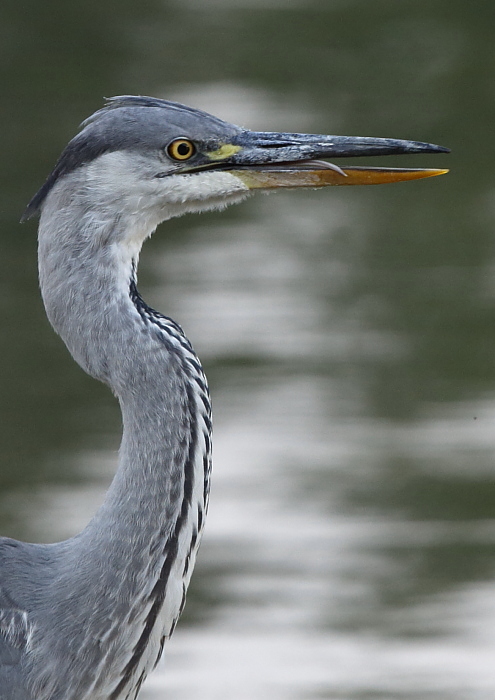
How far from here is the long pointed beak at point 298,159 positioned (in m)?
2.77

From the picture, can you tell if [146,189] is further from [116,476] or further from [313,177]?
[116,476]

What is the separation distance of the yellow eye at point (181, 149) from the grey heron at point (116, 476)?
8 cm

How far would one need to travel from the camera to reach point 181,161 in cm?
272

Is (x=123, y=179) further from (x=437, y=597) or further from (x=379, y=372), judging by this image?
(x=379, y=372)

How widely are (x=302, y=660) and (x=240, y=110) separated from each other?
4.78 meters

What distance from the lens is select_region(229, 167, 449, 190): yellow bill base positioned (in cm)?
279

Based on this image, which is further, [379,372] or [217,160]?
[379,372]

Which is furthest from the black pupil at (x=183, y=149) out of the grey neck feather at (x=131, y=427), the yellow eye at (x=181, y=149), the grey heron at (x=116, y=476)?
the grey neck feather at (x=131, y=427)

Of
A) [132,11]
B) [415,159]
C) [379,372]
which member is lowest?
[379,372]

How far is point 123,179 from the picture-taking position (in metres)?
2.65

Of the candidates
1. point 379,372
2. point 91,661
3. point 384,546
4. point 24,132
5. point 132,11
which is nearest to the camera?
point 91,661

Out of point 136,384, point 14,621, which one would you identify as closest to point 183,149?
point 136,384

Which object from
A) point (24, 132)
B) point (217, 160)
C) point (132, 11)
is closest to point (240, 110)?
point (24, 132)

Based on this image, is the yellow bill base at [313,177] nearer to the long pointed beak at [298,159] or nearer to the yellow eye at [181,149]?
the long pointed beak at [298,159]
